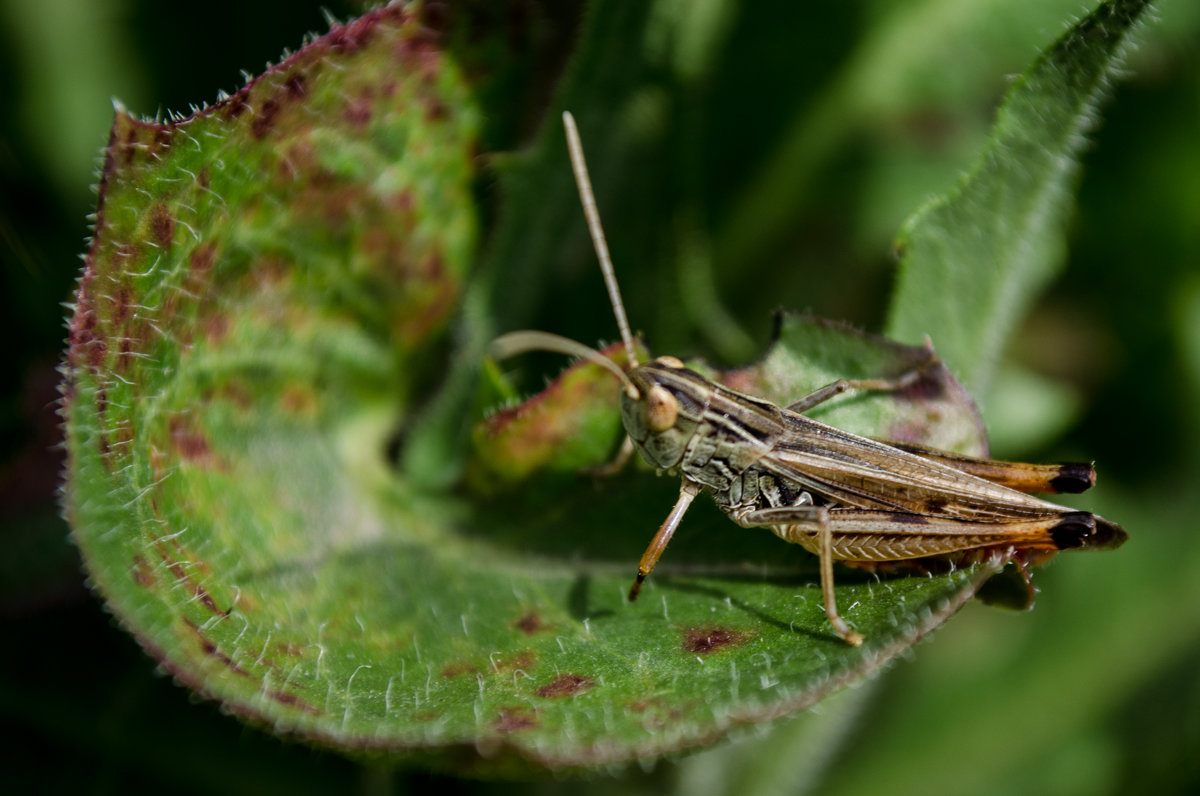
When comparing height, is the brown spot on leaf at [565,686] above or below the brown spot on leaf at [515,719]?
below

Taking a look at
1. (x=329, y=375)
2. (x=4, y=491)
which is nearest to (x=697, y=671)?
(x=329, y=375)

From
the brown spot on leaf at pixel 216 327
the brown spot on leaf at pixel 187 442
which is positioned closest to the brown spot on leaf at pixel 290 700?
the brown spot on leaf at pixel 187 442

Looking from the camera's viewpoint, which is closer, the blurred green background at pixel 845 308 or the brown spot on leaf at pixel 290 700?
the brown spot on leaf at pixel 290 700

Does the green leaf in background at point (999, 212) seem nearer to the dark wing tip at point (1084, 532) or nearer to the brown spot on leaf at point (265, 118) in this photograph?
the dark wing tip at point (1084, 532)

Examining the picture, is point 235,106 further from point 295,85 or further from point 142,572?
point 142,572

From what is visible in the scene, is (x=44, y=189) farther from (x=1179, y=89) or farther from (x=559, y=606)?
(x=1179, y=89)

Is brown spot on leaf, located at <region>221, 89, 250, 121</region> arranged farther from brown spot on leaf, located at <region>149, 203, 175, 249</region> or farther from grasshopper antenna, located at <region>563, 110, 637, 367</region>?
grasshopper antenna, located at <region>563, 110, 637, 367</region>

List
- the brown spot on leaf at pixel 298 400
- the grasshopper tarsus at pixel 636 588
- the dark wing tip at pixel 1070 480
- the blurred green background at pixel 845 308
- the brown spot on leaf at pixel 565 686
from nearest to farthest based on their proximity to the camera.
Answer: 1. the brown spot on leaf at pixel 565 686
2. the grasshopper tarsus at pixel 636 588
3. the dark wing tip at pixel 1070 480
4. the brown spot on leaf at pixel 298 400
5. the blurred green background at pixel 845 308
